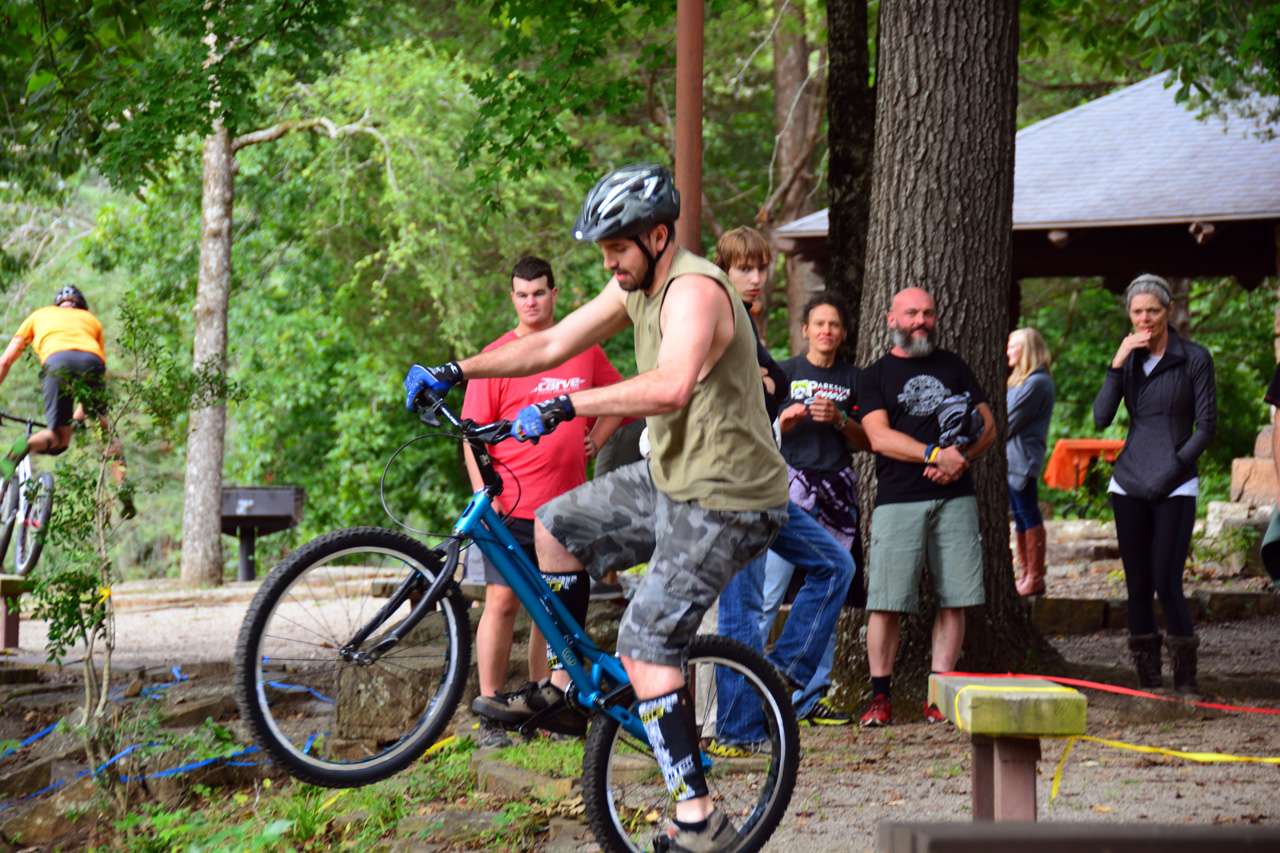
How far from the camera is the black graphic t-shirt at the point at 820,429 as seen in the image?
514 centimetres

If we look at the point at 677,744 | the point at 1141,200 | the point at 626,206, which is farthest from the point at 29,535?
the point at 1141,200

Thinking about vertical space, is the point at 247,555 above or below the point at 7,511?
below

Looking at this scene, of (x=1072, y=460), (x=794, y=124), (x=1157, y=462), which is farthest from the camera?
(x=794, y=124)

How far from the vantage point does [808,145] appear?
17.3 metres

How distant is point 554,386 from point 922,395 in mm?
1558

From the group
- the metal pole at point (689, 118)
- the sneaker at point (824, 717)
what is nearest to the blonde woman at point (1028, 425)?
the sneaker at point (824, 717)

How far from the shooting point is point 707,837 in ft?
10.3

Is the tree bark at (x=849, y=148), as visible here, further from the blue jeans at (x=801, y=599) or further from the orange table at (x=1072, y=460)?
the orange table at (x=1072, y=460)

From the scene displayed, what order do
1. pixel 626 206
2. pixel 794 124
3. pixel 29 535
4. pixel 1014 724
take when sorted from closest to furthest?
pixel 1014 724 → pixel 626 206 → pixel 29 535 → pixel 794 124

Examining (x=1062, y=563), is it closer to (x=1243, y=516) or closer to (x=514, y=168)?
(x=1243, y=516)

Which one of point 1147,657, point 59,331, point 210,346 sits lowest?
point 1147,657

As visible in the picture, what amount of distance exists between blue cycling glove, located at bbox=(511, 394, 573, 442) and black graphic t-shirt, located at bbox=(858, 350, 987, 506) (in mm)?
2495

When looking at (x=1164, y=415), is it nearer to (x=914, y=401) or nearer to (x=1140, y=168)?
(x=914, y=401)

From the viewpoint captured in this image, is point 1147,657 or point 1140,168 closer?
point 1147,657
